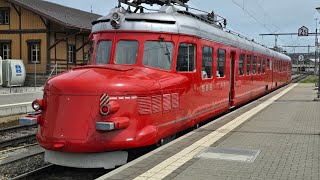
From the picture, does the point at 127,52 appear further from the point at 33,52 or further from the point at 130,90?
the point at 33,52

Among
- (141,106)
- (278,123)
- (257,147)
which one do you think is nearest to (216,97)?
(278,123)

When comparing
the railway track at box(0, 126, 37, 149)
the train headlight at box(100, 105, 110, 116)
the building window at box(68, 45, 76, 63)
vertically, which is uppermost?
the building window at box(68, 45, 76, 63)

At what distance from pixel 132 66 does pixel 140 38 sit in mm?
614

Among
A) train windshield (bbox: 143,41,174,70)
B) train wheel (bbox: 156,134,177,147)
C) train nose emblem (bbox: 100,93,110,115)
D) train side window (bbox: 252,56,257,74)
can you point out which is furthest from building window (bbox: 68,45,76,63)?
train nose emblem (bbox: 100,93,110,115)

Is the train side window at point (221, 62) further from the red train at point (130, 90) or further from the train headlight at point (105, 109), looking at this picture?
the train headlight at point (105, 109)

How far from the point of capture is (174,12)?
9398 millimetres

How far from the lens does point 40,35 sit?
104 ft

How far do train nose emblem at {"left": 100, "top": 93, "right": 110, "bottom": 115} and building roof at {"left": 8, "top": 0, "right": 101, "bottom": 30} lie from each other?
24010mm

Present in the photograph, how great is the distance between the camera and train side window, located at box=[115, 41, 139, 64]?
8383 millimetres

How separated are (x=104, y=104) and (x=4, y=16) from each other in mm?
29864


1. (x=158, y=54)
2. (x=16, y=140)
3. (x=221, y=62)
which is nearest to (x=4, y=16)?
(x=16, y=140)

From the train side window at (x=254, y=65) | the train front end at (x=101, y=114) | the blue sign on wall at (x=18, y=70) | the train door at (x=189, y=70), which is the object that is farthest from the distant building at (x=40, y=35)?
the train front end at (x=101, y=114)

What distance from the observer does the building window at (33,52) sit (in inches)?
1258

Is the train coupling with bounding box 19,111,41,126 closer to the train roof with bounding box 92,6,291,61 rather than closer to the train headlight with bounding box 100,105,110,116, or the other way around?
the train headlight with bounding box 100,105,110,116
